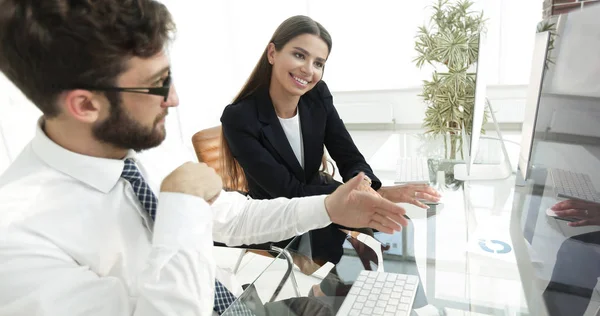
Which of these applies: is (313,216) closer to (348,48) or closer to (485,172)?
(485,172)

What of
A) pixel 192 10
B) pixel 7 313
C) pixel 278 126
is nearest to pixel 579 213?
pixel 7 313

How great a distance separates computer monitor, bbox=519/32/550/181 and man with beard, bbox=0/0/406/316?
656mm

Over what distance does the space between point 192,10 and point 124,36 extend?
13.4ft

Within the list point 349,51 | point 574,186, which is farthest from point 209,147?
point 349,51

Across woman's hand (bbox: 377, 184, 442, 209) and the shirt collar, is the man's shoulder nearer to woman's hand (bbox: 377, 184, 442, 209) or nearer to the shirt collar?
the shirt collar

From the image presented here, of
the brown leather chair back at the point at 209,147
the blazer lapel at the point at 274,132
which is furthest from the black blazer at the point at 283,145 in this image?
the brown leather chair back at the point at 209,147

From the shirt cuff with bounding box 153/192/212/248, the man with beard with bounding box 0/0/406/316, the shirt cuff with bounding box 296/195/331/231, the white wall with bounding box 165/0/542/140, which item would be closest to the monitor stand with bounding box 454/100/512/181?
the shirt cuff with bounding box 296/195/331/231

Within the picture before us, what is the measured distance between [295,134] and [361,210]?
781 millimetres

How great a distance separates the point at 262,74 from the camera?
73.4 inches

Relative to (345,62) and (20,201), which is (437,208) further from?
(345,62)

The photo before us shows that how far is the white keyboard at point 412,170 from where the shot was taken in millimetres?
1692

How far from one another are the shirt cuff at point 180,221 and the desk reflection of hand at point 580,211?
717mm

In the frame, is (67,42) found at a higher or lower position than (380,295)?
higher

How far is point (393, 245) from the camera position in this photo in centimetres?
119
